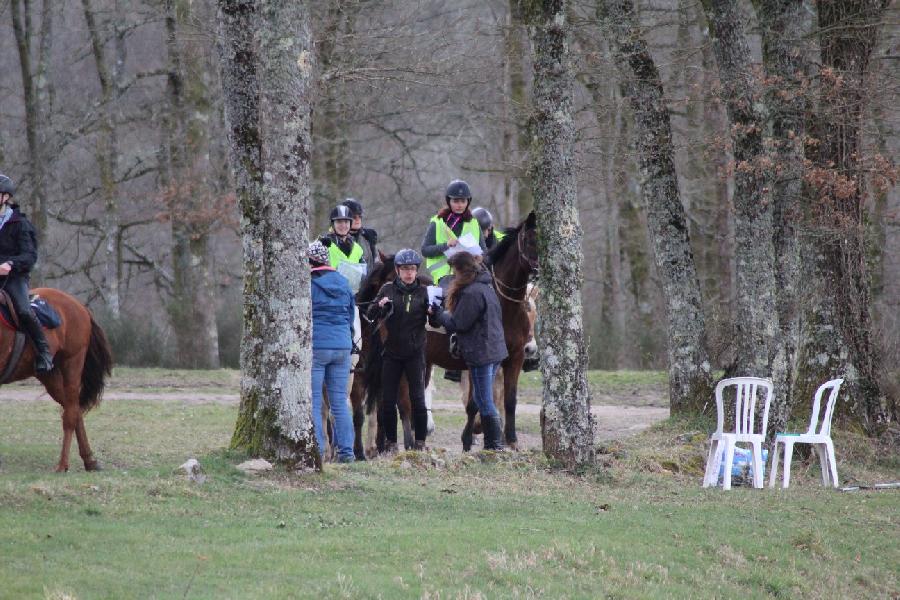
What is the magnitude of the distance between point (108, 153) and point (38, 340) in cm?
2063

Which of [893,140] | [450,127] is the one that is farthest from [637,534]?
[450,127]

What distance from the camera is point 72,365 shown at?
12.7 metres

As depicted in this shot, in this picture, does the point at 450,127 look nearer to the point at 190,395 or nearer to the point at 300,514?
the point at 190,395

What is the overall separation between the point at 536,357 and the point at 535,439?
1.50 metres

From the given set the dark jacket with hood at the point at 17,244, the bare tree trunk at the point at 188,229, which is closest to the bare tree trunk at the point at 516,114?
the dark jacket with hood at the point at 17,244

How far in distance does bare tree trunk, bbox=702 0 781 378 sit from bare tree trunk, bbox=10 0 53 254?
17.9 metres

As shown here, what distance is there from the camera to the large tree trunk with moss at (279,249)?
10.7 meters

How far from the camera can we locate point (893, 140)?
24359mm

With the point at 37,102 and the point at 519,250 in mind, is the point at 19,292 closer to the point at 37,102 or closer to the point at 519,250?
the point at 519,250

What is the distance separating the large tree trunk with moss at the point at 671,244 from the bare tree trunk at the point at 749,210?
1.58 m

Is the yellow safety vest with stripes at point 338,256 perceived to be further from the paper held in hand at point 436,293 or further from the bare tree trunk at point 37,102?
the bare tree trunk at point 37,102

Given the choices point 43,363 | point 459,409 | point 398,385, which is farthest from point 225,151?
point 43,363

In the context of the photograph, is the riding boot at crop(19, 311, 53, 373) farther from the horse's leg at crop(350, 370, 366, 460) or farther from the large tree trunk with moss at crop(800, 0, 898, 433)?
the large tree trunk with moss at crop(800, 0, 898, 433)

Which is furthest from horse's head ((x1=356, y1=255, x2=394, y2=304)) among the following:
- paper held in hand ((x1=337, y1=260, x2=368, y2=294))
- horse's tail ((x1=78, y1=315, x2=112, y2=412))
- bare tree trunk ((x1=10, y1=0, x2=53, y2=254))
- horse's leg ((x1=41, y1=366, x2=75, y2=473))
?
bare tree trunk ((x1=10, y1=0, x2=53, y2=254))
